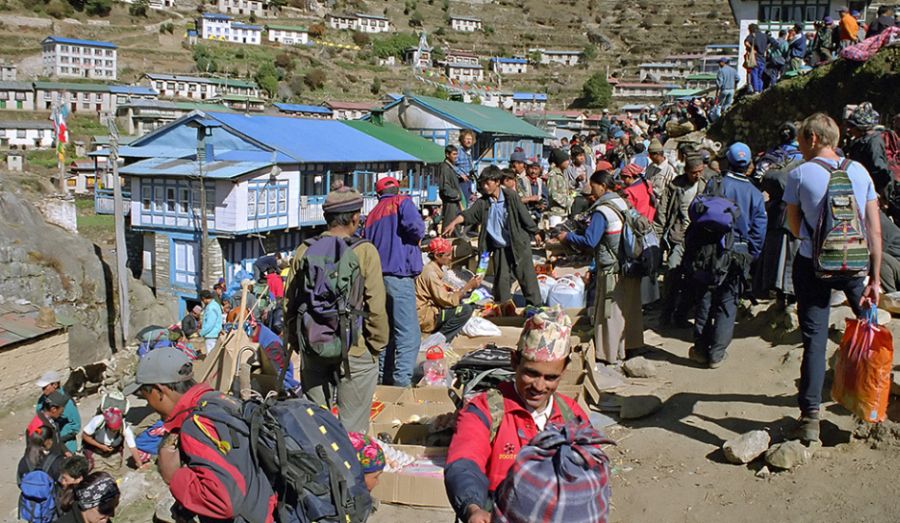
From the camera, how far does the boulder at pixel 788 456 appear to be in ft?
14.6

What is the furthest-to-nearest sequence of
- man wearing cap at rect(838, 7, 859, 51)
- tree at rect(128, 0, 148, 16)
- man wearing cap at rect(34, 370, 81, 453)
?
tree at rect(128, 0, 148, 16)
man wearing cap at rect(838, 7, 859, 51)
man wearing cap at rect(34, 370, 81, 453)

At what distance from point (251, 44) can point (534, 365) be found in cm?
10916

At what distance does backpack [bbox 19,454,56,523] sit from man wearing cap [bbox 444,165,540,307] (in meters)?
4.57

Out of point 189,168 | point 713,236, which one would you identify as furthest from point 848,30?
point 189,168

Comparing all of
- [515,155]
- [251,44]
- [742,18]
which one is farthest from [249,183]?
[251,44]

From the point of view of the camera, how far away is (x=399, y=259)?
20.6 feet

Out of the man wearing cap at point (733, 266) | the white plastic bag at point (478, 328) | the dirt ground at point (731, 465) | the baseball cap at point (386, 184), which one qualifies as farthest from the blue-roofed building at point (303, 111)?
the dirt ground at point (731, 465)

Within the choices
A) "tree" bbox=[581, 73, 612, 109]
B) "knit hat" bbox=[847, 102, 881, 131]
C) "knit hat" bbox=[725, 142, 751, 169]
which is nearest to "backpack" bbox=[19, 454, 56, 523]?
"knit hat" bbox=[725, 142, 751, 169]

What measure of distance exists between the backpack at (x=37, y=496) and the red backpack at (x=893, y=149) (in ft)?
24.2

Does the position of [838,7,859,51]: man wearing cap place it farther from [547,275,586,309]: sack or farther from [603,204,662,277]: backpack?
[603,204,662,277]: backpack

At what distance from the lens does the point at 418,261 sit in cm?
638

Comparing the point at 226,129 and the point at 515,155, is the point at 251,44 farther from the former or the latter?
the point at 515,155

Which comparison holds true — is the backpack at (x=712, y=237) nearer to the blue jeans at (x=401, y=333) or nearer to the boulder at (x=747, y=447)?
the boulder at (x=747, y=447)

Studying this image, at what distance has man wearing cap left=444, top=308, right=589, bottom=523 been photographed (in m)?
2.62
